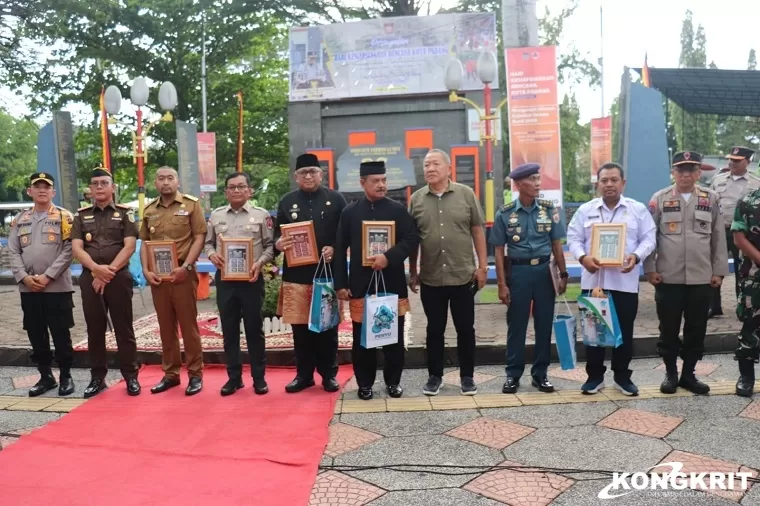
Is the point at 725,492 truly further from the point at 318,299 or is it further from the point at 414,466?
the point at 318,299

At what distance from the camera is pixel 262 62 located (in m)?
28.5

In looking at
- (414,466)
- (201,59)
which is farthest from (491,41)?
(414,466)

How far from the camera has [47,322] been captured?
503 cm

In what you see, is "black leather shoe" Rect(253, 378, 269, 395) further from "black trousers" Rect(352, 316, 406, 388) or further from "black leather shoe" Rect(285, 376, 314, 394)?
"black trousers" Rect(352, 316, 406, 388)

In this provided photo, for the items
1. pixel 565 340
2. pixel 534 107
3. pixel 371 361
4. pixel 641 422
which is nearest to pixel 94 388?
pixel 371 361

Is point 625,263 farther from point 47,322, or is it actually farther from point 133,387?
point 47,322

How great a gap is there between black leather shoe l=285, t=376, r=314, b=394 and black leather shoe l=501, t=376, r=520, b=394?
1451 millimetres

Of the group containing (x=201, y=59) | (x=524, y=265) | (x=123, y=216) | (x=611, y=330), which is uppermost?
(x=201, y=59)

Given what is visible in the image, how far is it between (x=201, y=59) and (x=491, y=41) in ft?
37.6

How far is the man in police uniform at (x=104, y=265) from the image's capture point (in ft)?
15.7

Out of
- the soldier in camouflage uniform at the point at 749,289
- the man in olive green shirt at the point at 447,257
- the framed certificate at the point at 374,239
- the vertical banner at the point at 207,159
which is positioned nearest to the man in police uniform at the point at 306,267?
the framed certificate at the point at 374,239

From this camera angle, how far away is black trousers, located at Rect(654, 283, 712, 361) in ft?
14.3

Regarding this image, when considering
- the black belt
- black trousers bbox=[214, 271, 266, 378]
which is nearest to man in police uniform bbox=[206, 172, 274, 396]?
black trousers bbox=[214, 271, 266, 378]

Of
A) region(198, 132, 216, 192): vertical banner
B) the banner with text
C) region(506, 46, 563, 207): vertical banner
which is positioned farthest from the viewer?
region(198, 132, 216, 192): vertical banner
